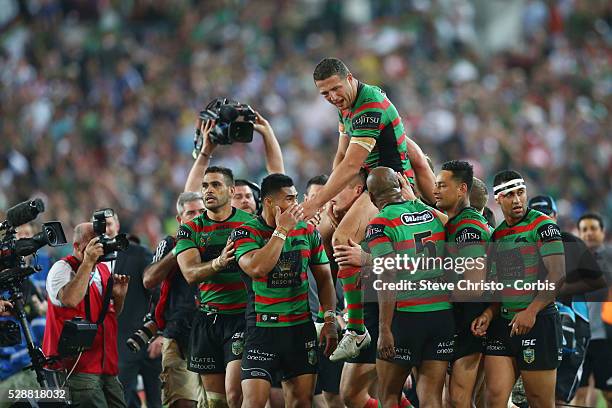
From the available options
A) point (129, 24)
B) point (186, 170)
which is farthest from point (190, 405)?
point (129, 24)

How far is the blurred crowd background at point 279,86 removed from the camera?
18500 millimetres

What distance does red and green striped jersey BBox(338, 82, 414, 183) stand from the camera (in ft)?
28.2

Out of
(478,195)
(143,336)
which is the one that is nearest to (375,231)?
(478,195)

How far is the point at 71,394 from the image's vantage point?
344 inches

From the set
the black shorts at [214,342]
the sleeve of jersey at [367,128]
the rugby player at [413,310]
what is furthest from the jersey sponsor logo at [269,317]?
the sleeve of jersey at [367,128]

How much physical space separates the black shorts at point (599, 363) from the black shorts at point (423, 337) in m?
3.71

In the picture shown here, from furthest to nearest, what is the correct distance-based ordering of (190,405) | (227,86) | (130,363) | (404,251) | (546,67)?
1. (546,67)
2. (227,86)
3. (130,363)
4. (190,405)
5. (404,251)

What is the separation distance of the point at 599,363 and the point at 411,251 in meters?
4.13

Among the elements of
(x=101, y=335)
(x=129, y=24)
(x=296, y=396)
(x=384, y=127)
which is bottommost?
(x=296, y=396)

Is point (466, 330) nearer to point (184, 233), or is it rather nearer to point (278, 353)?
point (278, 353)

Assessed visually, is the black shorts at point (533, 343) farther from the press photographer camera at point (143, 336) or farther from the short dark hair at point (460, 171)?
the press photographer camera at point (143, 336)

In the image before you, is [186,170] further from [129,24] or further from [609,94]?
[609,94]

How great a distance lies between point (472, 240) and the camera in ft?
26.9

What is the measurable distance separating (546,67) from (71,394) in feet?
49.4
